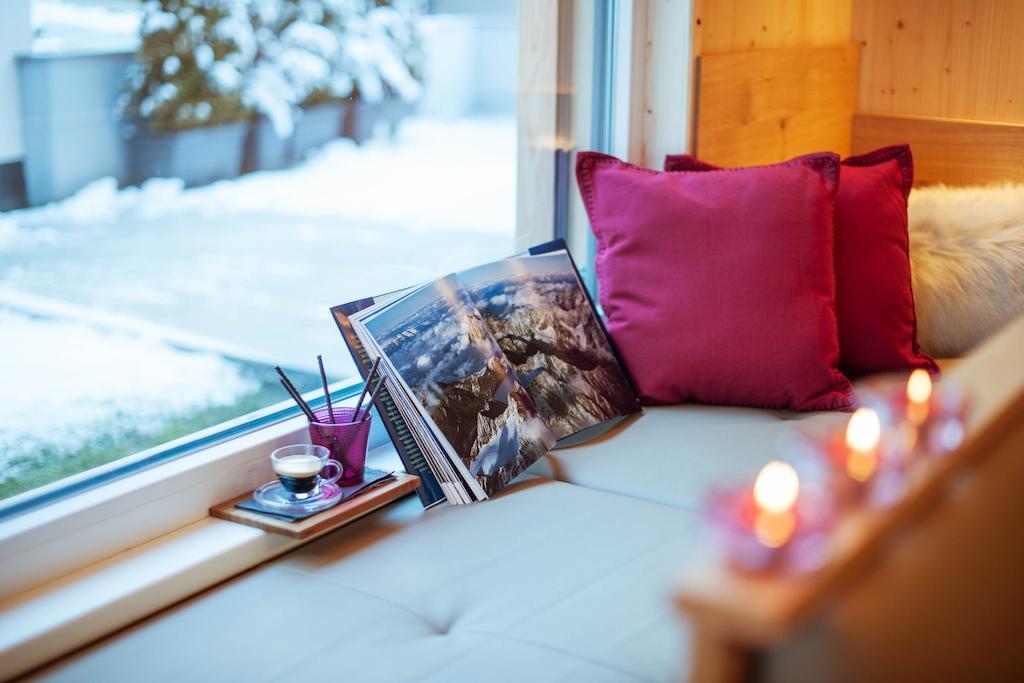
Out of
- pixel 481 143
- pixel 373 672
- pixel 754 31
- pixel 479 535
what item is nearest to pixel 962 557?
pixel 373 672

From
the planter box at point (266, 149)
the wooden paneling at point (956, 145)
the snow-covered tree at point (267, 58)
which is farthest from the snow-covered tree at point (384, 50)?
the wooden paneling at point (956, 145)

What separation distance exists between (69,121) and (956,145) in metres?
2.13

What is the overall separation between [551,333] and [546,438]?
232 mm

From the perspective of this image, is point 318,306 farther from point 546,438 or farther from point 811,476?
point 811,476

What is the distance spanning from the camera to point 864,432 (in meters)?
0.80

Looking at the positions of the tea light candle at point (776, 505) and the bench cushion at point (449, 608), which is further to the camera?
the bench cushion at point (449, 608)

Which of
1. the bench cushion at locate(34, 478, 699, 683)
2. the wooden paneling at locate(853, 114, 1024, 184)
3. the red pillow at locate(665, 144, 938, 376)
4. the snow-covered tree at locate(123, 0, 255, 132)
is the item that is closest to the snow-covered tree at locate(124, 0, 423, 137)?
the snow-covered tree at locate(123, 0, 255, 132)

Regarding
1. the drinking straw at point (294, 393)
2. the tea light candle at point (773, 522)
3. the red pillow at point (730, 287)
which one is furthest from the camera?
the red pillow at point (730, 287)

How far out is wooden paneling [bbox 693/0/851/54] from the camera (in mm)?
2289

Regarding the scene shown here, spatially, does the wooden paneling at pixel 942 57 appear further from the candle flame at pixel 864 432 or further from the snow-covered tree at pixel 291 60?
the candle flame at pixel 864 432

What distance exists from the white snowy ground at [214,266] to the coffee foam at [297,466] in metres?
0.23

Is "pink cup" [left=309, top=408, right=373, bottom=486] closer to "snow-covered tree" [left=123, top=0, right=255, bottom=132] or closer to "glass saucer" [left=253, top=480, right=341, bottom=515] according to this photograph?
"glass saucer" [left=253, top=480, right=341, bottom=515]

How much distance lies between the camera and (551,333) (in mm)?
1896

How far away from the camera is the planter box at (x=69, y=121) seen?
4.29 feet
